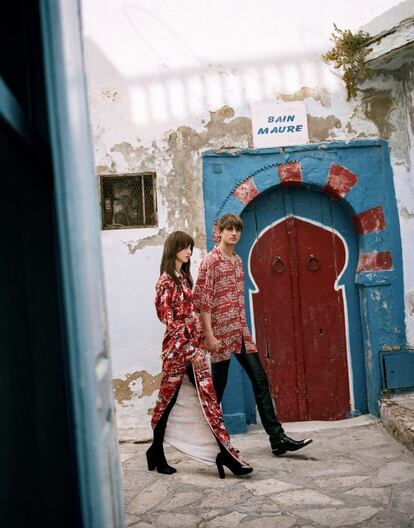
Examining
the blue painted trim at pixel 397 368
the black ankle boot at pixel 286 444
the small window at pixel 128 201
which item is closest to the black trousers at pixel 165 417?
the black ankle boot at pixel 286 444

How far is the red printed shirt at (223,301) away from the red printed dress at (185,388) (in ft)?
0.79

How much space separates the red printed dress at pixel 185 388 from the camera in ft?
12.5

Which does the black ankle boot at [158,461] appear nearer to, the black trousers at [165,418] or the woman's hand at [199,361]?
the black trousers at [165,418]

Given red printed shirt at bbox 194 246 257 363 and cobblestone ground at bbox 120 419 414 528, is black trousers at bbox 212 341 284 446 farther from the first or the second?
cobblestone ground at bbox 120 419 414 528

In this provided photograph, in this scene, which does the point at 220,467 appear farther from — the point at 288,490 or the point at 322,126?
the point at 322,126

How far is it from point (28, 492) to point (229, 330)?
105 inches

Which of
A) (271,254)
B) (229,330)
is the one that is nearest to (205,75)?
(271,254)

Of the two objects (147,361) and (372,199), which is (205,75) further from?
(147,361)

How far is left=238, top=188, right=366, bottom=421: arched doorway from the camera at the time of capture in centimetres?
550

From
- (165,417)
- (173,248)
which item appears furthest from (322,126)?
(165,417)

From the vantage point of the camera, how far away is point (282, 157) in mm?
5398

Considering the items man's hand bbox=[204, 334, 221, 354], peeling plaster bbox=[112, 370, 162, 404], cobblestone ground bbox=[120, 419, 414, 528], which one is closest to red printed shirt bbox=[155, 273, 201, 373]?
man's hand bbox=[204, 334, 221, 354]

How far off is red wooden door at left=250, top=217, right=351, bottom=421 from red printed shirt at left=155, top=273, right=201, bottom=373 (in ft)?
5.35

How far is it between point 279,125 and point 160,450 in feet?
10.1
